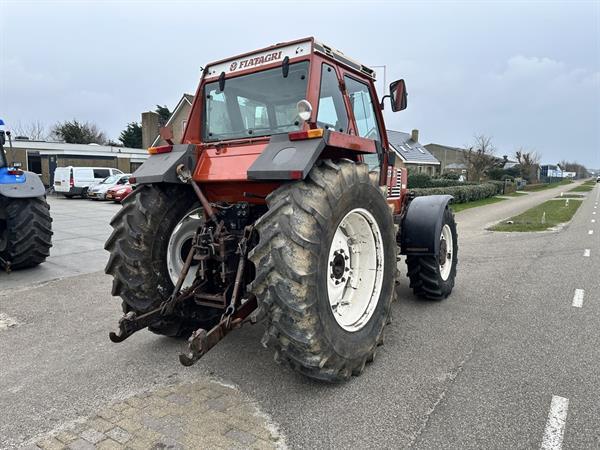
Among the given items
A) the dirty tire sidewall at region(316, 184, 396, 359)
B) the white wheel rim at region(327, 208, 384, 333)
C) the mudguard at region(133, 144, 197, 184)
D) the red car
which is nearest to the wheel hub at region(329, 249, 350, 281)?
the white wheel rim at region(327, 208, 384, 333)

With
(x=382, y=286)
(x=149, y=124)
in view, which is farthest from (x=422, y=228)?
(x=149, y=124)

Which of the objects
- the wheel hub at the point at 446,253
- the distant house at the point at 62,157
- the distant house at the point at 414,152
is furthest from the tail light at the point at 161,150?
the distant house at the point at 414,152

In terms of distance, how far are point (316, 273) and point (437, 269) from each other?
272 centimetres

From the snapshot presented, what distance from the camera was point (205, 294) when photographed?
3.59 metres

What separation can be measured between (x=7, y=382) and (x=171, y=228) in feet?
5.72

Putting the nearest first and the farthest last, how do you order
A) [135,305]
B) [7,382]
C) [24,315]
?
[7,382] < [135,305] < [24,315]

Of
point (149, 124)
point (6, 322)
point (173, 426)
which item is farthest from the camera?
point (149, 124)

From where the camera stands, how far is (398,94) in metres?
4.59

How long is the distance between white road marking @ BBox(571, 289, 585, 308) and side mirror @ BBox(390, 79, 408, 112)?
3.30 metres

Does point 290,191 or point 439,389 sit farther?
point 439,389

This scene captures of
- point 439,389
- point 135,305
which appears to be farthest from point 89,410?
point 439,389

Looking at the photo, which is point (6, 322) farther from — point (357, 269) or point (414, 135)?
point (414, 135)

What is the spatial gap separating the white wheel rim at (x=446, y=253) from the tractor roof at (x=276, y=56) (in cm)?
237

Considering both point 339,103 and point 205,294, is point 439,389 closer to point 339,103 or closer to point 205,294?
point 205,294
